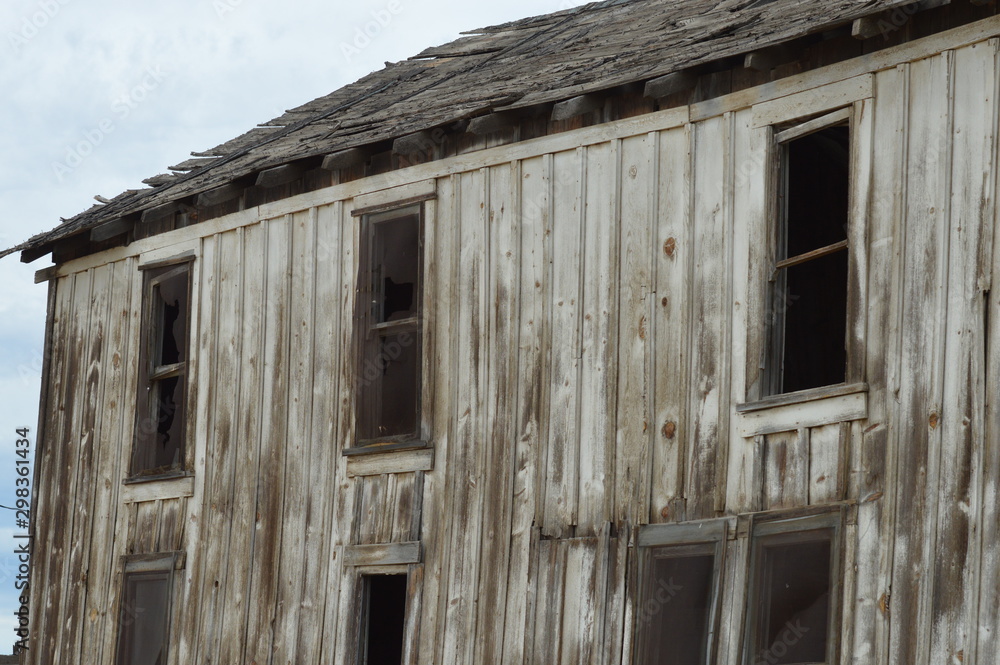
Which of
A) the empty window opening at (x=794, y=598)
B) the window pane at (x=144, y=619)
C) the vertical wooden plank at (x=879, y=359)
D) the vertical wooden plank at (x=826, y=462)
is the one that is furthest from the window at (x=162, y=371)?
the vertical wooden plank at (x=879, y=359)

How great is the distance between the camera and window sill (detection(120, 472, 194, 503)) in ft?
44.9

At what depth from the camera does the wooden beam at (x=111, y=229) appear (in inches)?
582

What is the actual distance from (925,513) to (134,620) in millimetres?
7803

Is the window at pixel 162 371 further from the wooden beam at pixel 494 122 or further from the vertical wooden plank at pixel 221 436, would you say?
the wooden beam at pixel 494 122

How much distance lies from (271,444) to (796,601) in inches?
205

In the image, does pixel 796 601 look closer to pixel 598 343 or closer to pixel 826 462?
pixel 826 462

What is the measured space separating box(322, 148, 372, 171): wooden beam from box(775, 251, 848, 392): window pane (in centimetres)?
374

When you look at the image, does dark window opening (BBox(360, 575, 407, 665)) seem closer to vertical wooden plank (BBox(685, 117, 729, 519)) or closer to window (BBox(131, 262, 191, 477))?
window (BBox(131, 262, 191, 477))

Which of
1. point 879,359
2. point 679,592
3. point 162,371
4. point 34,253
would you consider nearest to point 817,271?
point 879,359

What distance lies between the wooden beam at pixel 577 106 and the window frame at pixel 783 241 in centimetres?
149

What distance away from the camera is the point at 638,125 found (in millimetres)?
11023

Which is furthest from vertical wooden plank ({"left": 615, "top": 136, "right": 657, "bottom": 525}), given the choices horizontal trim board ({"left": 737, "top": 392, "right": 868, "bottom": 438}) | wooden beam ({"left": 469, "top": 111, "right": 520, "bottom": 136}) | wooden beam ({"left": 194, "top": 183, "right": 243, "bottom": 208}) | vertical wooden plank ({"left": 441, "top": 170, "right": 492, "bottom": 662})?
wooden beam ({"left": 194, "top": 183, "right": 243, "bottom": 208})

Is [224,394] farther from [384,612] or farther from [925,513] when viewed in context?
[925,513]

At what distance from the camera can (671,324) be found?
10578 mm
